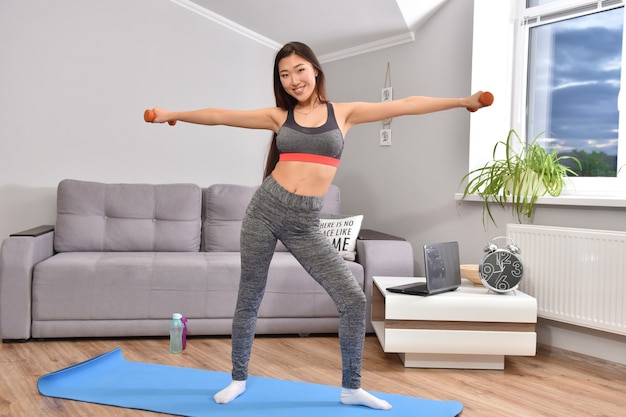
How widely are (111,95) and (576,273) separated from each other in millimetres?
3031

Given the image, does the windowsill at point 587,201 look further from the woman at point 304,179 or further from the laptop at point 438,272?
the woman at point 304,179

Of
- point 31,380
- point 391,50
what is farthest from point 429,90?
point 31,380

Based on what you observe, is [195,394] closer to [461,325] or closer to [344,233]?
[461,325]

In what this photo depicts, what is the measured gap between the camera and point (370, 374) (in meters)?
2.53

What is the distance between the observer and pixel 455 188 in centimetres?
352

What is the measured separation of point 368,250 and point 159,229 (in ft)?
4.30

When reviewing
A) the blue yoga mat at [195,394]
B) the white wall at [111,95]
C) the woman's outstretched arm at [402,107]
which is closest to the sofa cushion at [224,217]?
the white wall at [111,95]

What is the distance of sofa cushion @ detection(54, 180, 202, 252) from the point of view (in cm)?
340

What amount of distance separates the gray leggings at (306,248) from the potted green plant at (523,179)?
56.5 inches

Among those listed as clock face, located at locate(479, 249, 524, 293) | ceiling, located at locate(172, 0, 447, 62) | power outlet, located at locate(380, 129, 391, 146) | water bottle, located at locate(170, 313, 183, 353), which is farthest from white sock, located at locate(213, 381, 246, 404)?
ceiling, located at locate(172, 0, 447, 62)

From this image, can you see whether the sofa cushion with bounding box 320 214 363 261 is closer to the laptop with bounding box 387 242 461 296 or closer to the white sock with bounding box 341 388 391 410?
the laptop with bounding box 387 242 461 296

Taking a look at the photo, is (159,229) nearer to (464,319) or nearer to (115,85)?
(115,85)

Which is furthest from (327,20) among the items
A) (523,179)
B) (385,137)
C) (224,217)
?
(523,179)

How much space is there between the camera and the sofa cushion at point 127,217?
11.1 feet
